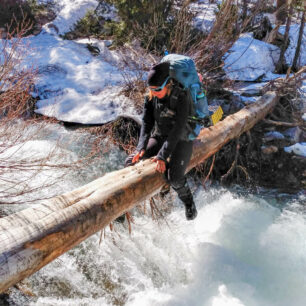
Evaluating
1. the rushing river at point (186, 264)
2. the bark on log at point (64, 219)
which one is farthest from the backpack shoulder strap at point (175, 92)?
the rushing river at point (186, 264)

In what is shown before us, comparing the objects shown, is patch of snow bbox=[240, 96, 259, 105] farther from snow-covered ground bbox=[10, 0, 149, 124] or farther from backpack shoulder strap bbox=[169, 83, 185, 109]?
backpack shoulder strap bbox=[169, 83, 185, 109]

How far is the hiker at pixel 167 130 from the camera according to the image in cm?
274

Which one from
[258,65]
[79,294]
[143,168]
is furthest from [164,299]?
[258,65]

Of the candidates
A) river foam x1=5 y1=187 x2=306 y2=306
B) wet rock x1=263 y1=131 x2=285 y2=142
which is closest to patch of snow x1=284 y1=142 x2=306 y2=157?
wet rock x1=263 y1=131 x2=285 y2=142

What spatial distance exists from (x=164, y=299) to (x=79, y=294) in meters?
0.96

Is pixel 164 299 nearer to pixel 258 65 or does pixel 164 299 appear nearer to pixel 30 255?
pixel 30 255

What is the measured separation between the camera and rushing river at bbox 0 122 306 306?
360cm

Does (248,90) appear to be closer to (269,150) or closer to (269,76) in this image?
(269,76)

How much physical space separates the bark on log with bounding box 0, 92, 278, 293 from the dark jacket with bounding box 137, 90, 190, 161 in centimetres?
31

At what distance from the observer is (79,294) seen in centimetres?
358

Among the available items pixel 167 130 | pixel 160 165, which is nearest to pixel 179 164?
pixel 160 165

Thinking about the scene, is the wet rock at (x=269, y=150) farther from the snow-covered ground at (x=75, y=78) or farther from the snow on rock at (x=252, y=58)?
the snow-covered ground at (x=75, y=78)

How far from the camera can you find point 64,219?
2.38m

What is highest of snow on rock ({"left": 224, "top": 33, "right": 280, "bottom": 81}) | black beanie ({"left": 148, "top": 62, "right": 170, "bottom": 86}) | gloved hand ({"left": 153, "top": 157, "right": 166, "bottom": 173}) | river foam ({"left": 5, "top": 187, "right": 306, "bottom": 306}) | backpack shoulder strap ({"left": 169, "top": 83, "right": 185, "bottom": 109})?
black beanie ({"left": 148, "top": 62, "right": 170, "bottom": 86})
